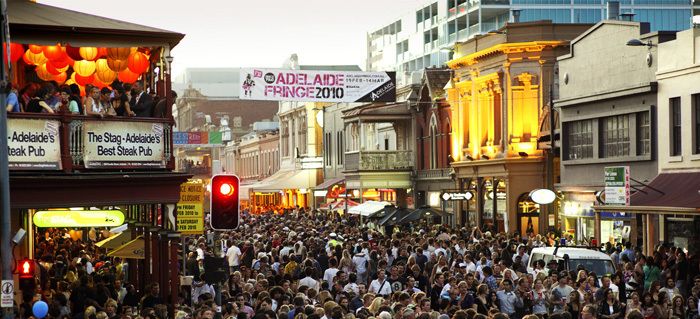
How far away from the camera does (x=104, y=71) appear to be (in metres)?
24.0

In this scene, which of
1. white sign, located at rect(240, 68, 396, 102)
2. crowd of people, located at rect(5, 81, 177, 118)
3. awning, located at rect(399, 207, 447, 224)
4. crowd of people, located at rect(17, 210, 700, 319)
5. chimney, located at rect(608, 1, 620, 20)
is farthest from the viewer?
chimney, located at rect(608, 1, 620, 20)

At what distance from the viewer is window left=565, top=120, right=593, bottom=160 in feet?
132

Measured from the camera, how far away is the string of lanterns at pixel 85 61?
21.2 m

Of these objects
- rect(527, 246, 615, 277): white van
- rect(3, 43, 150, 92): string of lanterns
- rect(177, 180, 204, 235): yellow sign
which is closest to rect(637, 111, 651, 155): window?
rect(527, 246, 615, 277): white van

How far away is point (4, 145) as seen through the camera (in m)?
15.0

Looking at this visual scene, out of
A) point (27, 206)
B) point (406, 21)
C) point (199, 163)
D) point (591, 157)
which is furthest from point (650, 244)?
point (199, 163)

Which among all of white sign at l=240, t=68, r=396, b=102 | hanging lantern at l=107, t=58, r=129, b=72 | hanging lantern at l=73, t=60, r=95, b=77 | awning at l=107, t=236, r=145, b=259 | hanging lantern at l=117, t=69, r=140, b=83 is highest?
white sign at l=240, t=68, r=396, b=102

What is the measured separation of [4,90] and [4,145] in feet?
2.10

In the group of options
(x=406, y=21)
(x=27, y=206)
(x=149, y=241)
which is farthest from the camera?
(x=406, y=21)

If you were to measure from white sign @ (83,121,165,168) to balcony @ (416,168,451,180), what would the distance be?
36.7 meters

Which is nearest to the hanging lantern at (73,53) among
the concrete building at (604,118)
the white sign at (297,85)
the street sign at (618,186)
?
the street sign at (618,186)

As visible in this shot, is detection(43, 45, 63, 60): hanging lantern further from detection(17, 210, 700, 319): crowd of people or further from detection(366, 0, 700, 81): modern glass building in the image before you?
detection(366, 0, 700, 81): modern glass building

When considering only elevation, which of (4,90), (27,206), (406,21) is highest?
(406,21)

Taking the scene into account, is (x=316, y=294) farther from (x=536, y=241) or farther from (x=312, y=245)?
(x=536, y=241)
